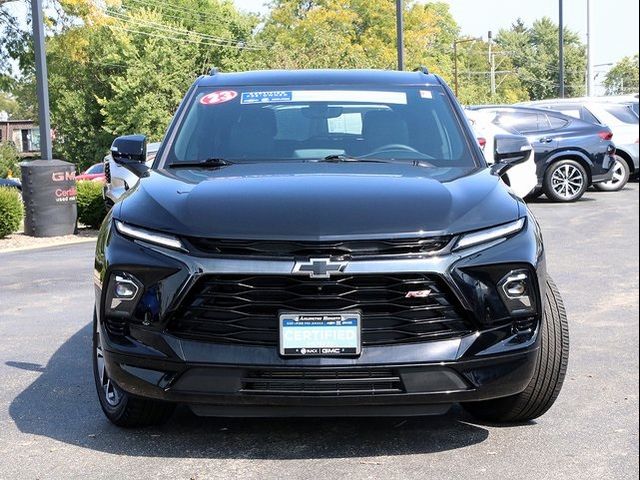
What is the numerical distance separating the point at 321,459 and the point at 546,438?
1.04m

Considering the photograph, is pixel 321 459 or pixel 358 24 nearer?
pixel 321 459

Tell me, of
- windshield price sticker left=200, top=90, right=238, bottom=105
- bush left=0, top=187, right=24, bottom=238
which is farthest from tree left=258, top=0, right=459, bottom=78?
windshield price sticker left=200, top=90, right=238, bottom=105

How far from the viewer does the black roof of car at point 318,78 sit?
5605 millimetres

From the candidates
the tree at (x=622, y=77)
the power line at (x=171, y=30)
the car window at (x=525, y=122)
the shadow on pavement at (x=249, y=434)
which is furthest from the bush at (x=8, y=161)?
the shadow on pavement at (x=249, y=434)

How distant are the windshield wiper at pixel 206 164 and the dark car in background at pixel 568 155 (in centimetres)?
1331

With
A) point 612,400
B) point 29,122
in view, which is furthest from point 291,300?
point 29,122

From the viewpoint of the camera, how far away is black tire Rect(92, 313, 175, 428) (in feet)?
14.5

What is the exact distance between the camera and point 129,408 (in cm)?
444

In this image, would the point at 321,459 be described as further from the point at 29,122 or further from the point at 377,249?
the point at 29,122

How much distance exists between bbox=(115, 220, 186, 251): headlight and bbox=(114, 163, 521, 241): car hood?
27mm

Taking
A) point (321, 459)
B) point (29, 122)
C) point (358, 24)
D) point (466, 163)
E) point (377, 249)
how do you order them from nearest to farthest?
1. point (377, 249)
2. point (321, 459)
3. point (466, 163)
4. point (358, 24)
5. point (29, 122)

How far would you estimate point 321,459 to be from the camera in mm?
4113

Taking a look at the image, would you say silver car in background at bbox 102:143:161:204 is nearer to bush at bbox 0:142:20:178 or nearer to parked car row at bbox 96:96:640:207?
parked car row at bbox 96:96:640:207

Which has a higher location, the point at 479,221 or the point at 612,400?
the point at 479,221
